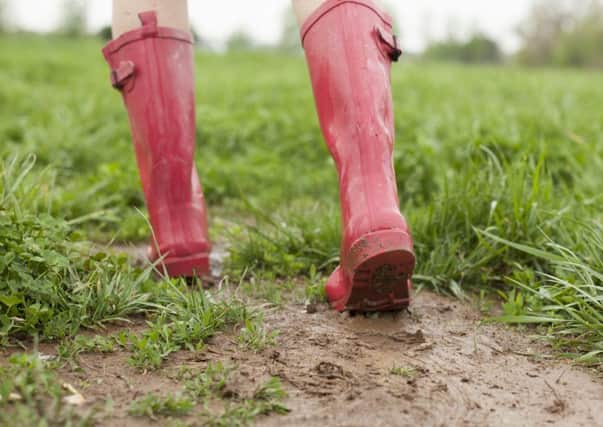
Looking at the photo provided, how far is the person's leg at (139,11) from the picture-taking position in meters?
2.04

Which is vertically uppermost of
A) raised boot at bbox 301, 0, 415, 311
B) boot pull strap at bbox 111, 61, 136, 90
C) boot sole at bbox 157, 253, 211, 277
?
boot pull strap at bbox 111, 61, 136, 90

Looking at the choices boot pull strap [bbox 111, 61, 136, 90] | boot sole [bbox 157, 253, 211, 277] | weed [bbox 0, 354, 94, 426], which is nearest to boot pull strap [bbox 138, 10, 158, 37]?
boot pull strap [bbox 111, 61, 136, 90]

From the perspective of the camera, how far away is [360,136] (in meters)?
1.80

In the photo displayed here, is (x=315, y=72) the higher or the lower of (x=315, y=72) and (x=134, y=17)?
the lower

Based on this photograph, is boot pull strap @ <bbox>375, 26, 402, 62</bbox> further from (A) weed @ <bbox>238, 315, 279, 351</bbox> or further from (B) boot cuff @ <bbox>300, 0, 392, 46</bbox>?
(A) weed @ <bbox>238, 315, 279, 351</bbox>

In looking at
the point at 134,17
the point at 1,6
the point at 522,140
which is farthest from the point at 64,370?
the point at 1,6

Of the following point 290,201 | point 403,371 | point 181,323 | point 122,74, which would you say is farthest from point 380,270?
point 290,201

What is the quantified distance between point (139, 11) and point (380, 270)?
105cm

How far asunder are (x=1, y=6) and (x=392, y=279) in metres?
19.2

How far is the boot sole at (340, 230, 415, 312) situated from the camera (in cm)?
166

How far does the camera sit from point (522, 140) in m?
3.53

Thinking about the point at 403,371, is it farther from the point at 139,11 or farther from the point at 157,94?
the point at 139,11

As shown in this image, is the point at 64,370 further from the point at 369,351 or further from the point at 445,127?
the point at 445,127

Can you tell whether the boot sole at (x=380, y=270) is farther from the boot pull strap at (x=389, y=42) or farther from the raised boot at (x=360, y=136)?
the boot pull strap at (x=389, y=42)
